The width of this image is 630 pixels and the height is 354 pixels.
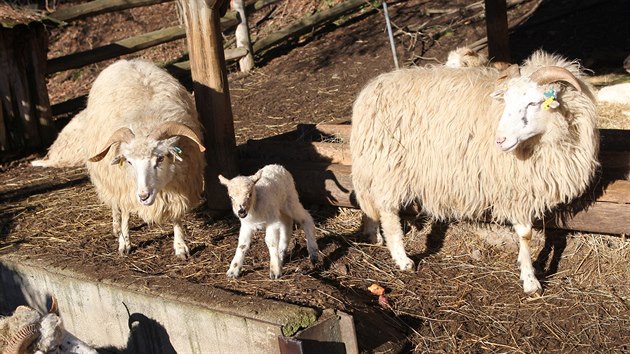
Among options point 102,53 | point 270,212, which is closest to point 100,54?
point 102,53

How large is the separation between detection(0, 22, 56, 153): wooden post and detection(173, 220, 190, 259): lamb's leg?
469cm

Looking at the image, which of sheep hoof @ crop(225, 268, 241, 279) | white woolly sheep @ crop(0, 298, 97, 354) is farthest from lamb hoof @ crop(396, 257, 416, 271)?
white woolly sheep @ crop(0, 298, 97, 354)

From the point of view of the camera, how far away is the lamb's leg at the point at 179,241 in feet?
23.6

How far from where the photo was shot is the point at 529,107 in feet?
18.7

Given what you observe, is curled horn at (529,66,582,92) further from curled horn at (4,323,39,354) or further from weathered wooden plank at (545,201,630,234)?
curled horn at (4,323,39,354)

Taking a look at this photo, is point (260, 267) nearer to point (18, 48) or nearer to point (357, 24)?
point (18, 48)

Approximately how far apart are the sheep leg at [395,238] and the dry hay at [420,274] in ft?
0.29

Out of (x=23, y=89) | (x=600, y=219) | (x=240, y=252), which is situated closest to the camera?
(x=600, y=219)

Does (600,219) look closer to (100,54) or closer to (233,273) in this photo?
(233,273)

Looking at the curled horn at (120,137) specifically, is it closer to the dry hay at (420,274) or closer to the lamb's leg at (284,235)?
the dry hay at (420,274)

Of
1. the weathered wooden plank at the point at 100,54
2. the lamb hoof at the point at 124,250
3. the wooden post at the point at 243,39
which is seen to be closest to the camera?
the lamb hoof at the point at 124,250

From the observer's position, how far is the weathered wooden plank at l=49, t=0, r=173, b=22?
11.6m

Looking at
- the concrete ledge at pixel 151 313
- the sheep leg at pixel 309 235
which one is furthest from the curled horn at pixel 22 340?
the sheep leg at pixel 309 235

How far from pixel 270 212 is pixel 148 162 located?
1.10m
